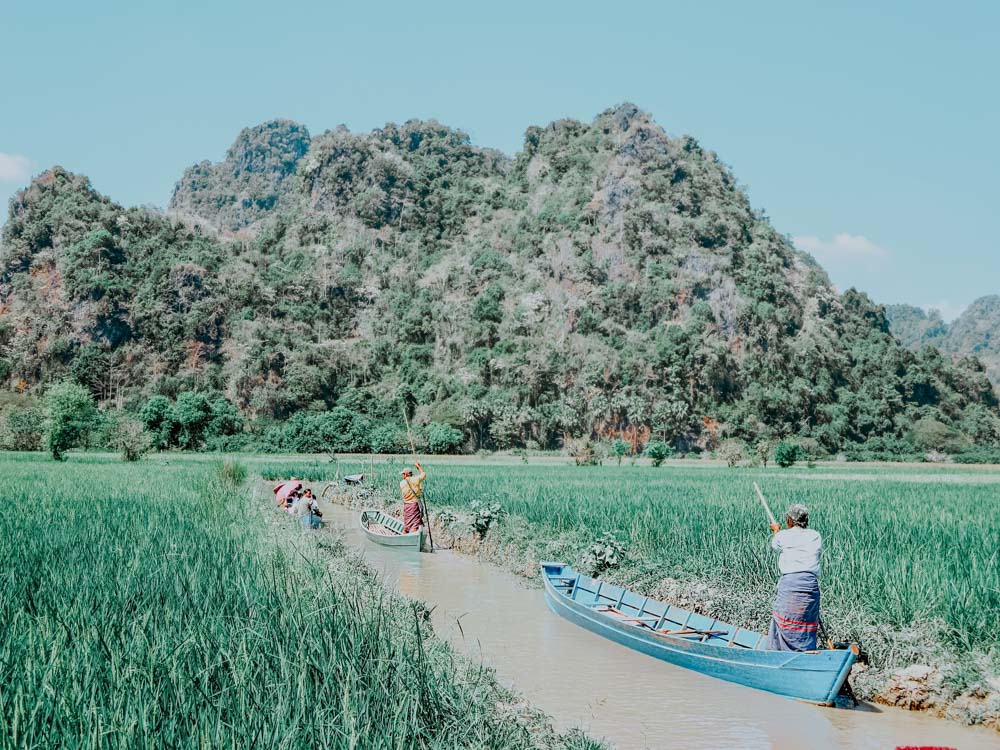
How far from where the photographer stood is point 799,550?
22.2 feet

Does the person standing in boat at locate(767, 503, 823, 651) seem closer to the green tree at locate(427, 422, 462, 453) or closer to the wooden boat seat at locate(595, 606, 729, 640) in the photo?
the wooden boat seat at locate(595, 606, 729, 640)

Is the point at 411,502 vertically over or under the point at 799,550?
under

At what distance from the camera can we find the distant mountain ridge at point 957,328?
4867 inches

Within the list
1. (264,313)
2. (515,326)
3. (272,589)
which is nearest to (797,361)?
Result: (515,326)

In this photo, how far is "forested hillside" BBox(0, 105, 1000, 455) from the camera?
63.2 metres

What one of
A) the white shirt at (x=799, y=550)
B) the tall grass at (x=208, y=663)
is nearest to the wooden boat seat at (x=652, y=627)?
the white shirt at (x=799, y=550)

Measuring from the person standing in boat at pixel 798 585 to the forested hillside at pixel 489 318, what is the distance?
157 feet

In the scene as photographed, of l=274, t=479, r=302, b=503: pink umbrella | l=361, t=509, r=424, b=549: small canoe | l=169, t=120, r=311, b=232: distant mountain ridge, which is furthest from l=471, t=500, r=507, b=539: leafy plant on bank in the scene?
l=169, t=120, r=311, b=232: distant mountain ridge

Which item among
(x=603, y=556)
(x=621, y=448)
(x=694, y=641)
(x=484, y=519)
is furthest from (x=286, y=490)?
(x=621, y=448)

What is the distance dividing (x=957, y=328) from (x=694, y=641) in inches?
5778

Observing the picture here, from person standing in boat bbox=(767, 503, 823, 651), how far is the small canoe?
851cm

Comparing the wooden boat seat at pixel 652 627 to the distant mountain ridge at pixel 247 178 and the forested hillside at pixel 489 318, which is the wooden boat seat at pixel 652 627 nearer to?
the forested hillside at pixel 489 318

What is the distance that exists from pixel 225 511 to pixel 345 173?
84.3 meters

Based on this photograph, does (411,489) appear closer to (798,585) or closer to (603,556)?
(603,556)
